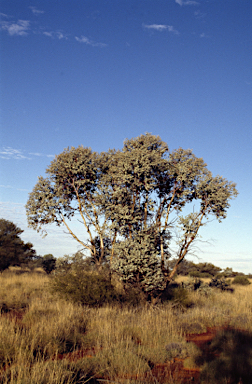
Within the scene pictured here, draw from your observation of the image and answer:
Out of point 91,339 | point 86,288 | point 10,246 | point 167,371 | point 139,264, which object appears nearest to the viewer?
point 167,371

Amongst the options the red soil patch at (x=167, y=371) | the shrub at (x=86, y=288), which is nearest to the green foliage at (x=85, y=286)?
the shrub at (x=86, y=288)

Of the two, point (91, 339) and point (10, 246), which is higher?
point (10, 246)

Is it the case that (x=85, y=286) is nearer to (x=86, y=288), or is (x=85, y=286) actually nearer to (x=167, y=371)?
(x=86, y=288)

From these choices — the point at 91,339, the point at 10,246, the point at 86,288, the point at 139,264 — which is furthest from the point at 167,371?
the point at 10,246

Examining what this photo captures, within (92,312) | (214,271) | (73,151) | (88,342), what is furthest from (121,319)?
(214,271)

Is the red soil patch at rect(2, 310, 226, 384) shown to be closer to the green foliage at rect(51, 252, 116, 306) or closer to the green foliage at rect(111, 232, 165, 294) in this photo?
the green foliage at rect(111, 232, 165, 294)

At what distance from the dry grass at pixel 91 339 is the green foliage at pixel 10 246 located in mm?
14554

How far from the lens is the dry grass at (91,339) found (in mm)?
5729

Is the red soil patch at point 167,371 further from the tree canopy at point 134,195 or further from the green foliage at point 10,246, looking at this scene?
the green foliage at point 10,246

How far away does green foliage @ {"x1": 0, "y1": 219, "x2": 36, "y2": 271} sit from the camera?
27.6 metres

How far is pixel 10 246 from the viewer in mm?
28344

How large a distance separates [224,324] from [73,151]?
11734 millimetres

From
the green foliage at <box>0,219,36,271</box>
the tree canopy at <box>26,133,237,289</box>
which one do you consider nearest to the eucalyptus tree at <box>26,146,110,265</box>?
the tree canopy at <box>26,133,237,289</box>

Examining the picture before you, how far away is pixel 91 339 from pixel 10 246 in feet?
73.8
